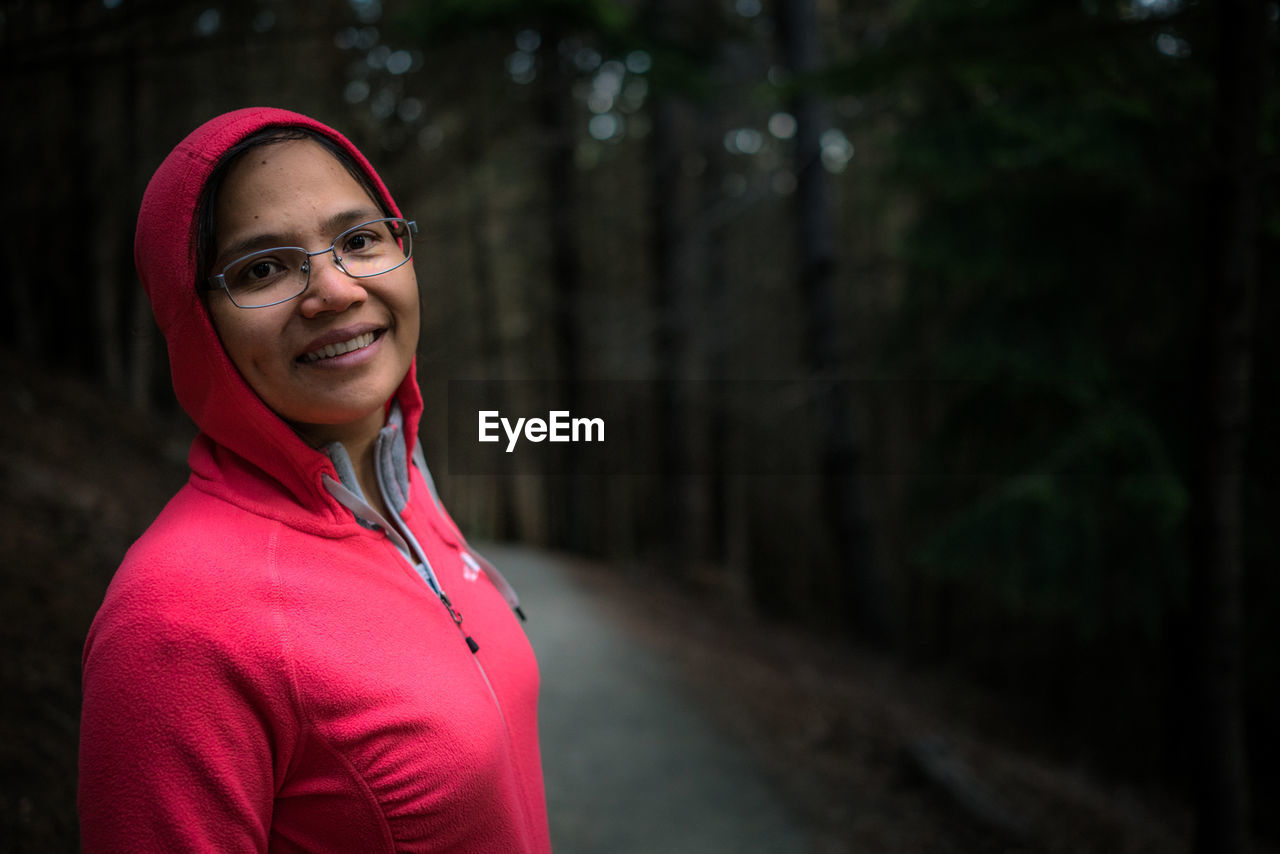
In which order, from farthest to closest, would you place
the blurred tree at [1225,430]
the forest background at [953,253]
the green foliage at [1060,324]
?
the green foliage at [1060,324] → the forest background at [953,253] → the blurred tree at [1225,430]

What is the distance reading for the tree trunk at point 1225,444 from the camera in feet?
11.0

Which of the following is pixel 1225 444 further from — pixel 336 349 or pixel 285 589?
pixel 285 589

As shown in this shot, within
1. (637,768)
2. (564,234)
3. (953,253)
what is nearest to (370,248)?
(637,768)

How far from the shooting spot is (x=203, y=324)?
128 cm

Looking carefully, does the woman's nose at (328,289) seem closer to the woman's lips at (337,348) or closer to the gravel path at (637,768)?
the woman's lips at (337,348)

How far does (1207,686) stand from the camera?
Answer: 3559 millimetres

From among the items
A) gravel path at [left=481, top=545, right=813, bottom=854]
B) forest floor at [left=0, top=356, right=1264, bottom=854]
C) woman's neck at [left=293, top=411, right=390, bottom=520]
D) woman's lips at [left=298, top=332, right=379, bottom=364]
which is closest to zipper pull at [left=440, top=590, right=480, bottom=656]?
woman's neck at [left=293, top=411, right=390, bottom=520]

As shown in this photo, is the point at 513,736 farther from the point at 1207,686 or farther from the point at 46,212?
the point at 46,212

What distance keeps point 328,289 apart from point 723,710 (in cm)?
569

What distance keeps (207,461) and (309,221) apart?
0.46m

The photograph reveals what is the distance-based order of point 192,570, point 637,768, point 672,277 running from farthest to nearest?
point 672,277, point 637,768, point 192,570

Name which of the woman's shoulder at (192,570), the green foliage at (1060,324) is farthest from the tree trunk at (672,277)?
the woman's shoulder at (192,570)

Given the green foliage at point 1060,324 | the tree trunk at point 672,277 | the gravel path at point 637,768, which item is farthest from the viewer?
the tree trunk at point 672,277

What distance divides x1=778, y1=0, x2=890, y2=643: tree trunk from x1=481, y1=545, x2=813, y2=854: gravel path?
13.2 feet
